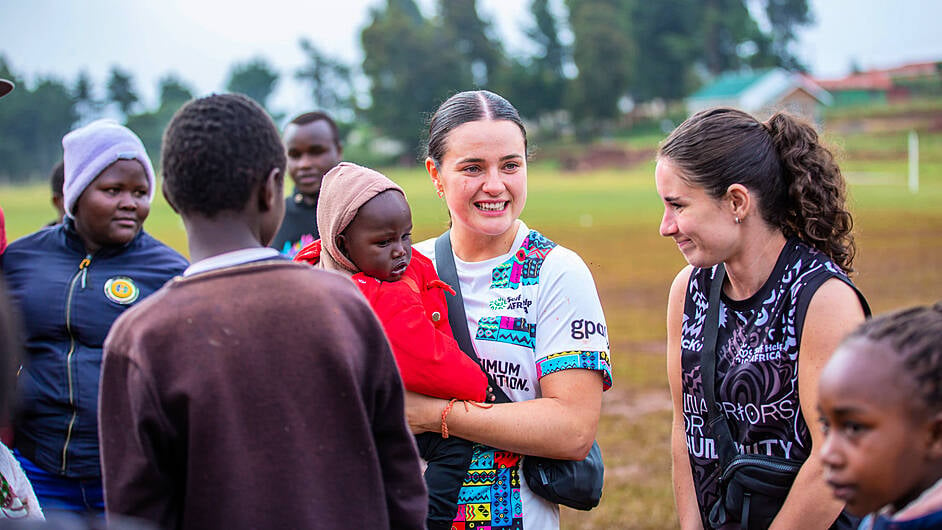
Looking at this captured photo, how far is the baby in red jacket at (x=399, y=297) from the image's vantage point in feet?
9.07

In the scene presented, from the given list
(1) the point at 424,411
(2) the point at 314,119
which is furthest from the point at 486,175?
(2) the point at 314,119

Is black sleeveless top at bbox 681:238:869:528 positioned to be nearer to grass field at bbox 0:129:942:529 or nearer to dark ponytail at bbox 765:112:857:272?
dark ponytail at bbox 765:112:857:272

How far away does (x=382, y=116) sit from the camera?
262ft

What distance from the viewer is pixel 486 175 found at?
3.14 meters

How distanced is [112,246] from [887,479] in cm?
296

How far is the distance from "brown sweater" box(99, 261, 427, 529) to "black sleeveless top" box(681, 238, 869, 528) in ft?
4.37

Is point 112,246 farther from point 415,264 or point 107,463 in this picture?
point 107,463

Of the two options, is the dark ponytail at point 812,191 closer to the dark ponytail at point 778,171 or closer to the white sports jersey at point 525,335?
the dark ponytail at point 778,171

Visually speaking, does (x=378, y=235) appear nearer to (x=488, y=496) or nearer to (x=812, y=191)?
(x=488, y=496)

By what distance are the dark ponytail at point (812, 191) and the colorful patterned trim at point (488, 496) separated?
4.09ft

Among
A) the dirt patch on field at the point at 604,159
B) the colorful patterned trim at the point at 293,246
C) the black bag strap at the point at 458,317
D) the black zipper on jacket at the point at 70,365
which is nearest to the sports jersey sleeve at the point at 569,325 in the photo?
the black bag strap at the point at 458,317

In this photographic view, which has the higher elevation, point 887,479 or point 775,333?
point 775,333

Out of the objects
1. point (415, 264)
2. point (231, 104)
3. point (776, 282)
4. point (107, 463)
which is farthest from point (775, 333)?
point (107, 463)

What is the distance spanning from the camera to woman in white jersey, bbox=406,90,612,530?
2844mm
